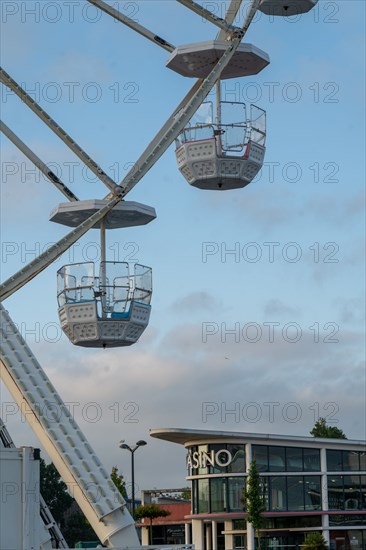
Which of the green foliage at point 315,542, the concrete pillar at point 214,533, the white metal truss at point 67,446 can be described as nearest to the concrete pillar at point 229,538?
the concrete pillar at point 214,533

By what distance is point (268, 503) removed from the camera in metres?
70.0

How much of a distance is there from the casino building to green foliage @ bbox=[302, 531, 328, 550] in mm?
3292

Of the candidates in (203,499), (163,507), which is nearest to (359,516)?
(203,499)

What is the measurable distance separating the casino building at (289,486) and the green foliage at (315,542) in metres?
3.29

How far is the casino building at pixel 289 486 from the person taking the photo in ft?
229

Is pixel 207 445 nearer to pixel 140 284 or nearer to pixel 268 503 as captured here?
pixel 268 503

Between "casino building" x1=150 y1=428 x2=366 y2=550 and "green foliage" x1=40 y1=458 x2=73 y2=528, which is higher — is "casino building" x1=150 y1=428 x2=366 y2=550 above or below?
below

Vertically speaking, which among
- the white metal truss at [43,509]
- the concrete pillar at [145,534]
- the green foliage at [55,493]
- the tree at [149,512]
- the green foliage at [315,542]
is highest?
the green foliage at [55,493]

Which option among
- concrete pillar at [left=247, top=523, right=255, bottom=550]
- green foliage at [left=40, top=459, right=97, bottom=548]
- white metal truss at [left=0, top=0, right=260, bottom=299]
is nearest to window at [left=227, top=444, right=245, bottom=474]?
concrete pillar at [left=247, top=523, right=255, bottom=550]

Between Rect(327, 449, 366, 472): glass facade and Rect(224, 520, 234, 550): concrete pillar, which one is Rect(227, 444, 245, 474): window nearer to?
Rect(224, 520, 234, 550): concrete pillar

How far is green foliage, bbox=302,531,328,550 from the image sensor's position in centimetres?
6469

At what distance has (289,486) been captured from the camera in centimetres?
7031

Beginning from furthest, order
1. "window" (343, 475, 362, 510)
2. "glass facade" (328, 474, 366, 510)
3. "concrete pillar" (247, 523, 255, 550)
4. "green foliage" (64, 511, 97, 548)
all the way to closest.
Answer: "green foliage" (64, 511, 97, 548)
"window" (343, 475, 362, 510)
"glass facade" (328, 474, 366, 510)
"concrete pillar" (247, 523, 255, 550)

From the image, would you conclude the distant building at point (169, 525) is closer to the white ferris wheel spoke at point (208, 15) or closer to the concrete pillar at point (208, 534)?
the concrete pillar at point (208, 534)
